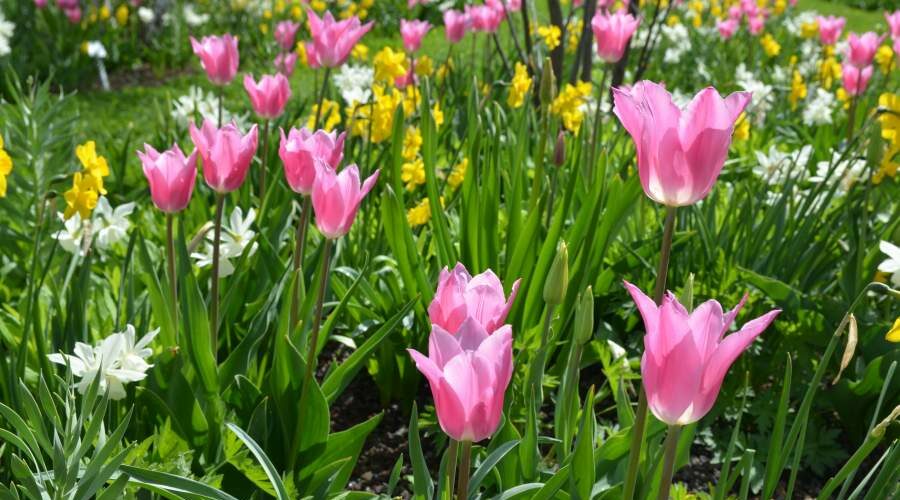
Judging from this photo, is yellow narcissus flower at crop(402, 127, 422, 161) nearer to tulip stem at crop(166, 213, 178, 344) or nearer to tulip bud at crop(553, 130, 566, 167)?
tulip bud at crop(553, 130, 566, 167)

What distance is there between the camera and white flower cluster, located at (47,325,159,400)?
1.58m

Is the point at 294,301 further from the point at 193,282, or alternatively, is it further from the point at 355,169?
the point at 355,169

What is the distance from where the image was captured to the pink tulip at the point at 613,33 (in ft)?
9.48

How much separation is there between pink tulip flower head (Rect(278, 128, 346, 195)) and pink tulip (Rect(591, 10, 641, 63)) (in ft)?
4.80

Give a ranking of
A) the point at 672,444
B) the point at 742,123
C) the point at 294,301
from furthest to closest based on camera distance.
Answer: the point at 742,123, the point at 294,301, the point at 672,444

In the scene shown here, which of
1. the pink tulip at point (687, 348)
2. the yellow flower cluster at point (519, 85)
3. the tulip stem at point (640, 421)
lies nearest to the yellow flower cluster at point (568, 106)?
the yellow flower cluster at point (519, 85)

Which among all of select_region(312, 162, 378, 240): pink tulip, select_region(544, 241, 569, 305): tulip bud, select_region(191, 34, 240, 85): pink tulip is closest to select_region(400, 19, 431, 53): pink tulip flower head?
select_region(191, 34, 240, 85): pink tulip

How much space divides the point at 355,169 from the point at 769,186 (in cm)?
187

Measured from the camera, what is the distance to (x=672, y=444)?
105 cm

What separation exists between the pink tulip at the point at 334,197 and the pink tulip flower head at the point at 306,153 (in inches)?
5.9

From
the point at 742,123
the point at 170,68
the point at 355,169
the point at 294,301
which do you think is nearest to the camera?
the point at 355,169

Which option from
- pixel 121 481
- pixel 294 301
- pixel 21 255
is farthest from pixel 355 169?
pixel 21 255

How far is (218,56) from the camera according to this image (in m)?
2.66

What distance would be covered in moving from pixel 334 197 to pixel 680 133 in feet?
1.94
